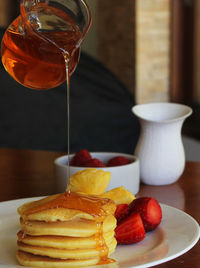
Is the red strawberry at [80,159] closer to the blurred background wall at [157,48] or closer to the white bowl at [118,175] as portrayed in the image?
the white bowl at [118,175]

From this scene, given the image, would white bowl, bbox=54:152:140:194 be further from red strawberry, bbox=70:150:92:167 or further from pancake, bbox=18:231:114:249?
pancake, bbox=18:231:114:249

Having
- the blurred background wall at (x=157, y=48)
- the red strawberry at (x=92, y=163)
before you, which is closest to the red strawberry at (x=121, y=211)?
the red strawberry at (x=92, y=163)

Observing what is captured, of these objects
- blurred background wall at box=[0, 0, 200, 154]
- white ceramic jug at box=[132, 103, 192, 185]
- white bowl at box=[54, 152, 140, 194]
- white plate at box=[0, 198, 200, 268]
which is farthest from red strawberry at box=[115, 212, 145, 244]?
blurred background wall at box=[0, 0, 200, 154]

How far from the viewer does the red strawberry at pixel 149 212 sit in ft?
2.55

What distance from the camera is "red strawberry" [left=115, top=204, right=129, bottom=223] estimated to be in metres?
0.80

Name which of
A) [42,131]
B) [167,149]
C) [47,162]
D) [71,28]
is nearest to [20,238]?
[71,28]

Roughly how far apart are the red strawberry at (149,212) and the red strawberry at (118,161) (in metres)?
0.29

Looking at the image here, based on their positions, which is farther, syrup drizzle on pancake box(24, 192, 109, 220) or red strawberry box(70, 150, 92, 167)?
→ red strawberry box(70, 150, 92, 167)

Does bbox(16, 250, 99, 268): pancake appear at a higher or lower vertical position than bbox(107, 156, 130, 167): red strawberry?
higher

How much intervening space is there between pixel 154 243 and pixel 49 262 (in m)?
0.18

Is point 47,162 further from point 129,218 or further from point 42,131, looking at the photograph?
point 42,131

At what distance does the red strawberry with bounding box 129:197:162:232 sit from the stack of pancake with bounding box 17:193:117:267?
0.43 feet

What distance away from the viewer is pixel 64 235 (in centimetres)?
63

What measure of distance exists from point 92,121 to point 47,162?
1002 mm
